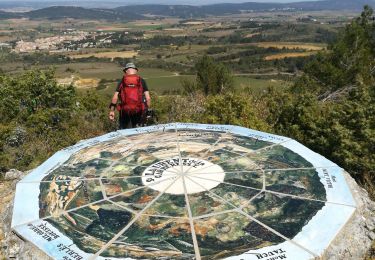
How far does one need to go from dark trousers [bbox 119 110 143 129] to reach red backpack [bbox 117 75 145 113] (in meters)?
0.24

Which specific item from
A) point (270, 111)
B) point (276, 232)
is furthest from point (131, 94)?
point (270, 111)

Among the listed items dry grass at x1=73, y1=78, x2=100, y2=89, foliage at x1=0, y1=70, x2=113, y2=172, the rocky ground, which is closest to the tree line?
foliage at x1=0, y1=70, x2=113, y2=172

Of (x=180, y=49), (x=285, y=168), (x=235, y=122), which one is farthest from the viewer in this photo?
(x=180, y=49)

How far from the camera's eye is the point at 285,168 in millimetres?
6910

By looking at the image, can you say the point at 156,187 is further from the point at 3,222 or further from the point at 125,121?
the point at 125,121

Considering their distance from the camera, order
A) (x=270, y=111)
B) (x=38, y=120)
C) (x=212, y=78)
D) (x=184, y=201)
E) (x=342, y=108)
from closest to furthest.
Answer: (x=184, y=201) → (x=342, y=108) → (x=270, y=111) → (x=38, y=120) → (x=212, y=78)

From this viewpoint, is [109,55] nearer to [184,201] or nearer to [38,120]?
[38,120]

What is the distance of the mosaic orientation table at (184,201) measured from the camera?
4844mm

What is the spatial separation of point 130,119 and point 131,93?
94 cm

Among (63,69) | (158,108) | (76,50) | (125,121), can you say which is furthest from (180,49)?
(125,121)

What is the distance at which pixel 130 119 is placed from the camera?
30.8 feet

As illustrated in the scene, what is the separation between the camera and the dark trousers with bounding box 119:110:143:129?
29.8 ft

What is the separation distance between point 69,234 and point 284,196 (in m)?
3.10

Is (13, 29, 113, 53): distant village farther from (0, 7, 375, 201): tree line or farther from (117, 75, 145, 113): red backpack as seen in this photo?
(117, 75, 145, 113): red backpack
